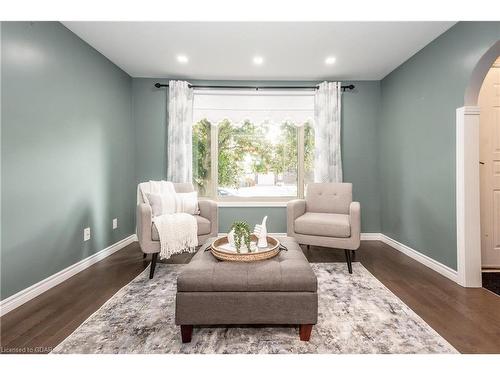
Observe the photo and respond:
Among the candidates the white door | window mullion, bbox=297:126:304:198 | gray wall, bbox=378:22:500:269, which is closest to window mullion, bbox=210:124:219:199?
window mullion, bbox=297:126:304:198

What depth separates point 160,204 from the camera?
2.79 metres

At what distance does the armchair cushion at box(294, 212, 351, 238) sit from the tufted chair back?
1.00ft

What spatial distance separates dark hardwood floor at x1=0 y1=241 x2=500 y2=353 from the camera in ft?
5.06

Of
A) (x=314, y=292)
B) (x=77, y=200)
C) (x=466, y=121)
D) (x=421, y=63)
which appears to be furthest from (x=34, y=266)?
(x=421, y=63)

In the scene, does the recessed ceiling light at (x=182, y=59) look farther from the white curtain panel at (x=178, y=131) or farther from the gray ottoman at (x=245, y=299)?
the gray ottoman at (x=245, y=299)

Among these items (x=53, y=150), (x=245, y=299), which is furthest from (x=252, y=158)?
(x=245, y=299)

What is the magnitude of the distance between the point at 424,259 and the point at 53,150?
13.1ft

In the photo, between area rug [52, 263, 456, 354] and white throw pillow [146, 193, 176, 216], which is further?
white throw pillow [146, 193, 176, 216]

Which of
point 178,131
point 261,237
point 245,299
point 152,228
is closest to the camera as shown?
point 245,299

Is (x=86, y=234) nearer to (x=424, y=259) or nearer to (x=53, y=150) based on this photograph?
(x=53, y=150)

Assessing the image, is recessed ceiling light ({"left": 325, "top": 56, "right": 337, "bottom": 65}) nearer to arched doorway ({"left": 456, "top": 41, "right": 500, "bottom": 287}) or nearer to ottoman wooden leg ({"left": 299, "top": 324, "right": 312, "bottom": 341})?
arched doorway ({"left": 456, "top": 41, "right": 500, "bottom": 287})

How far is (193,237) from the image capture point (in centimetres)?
267

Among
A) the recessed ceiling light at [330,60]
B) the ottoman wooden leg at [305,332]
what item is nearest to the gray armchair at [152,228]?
the ottoman wooden leg at [305,332]
